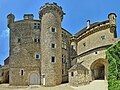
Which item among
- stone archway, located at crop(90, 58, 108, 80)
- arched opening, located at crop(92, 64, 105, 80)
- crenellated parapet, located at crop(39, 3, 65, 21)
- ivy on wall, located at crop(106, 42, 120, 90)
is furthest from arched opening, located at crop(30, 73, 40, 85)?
ivy on wall, located at crop(106, 42, 120, 90)

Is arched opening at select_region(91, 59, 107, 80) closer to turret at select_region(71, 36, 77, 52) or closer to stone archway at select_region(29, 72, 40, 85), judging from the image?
stone archway at select_region(29, 72, 40, 85)

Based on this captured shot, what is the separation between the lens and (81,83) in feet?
111

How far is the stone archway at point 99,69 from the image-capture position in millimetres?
35106

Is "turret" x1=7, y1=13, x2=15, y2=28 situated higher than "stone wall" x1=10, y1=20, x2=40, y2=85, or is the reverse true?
"turret" x1=7, y1=13, x2=15, y2=28

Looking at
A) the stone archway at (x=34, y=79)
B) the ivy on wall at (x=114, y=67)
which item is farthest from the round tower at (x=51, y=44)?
the ivy on wall at (x=114, y=67)

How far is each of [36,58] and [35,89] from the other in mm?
8075

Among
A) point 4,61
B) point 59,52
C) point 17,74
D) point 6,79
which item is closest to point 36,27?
point 59,52

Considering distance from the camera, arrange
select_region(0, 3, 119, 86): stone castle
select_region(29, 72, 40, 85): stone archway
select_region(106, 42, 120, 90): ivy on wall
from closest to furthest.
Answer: select_region(106, 42, 120, 90): ivy on wall
select_region(0, 3, 119, 86): stone castle
select_region(29, 72, 40, 85): stone archway

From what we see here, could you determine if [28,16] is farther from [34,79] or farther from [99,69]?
[99,69]

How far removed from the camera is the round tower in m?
37.1

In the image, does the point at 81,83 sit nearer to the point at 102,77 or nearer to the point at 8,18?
the point at 102,77

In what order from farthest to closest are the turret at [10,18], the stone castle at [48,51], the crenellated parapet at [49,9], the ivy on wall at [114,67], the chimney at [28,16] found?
1. the chimney at [28,16]
2. the turret at [10,18]
3. the crenellated parapet at [49,9]
4. the stone castle at [48,51]
5. the ivy on wall at [114,67]

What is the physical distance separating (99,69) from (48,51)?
921cm

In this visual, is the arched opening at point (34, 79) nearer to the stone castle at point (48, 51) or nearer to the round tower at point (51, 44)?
the stone castle at point (48, 51)
